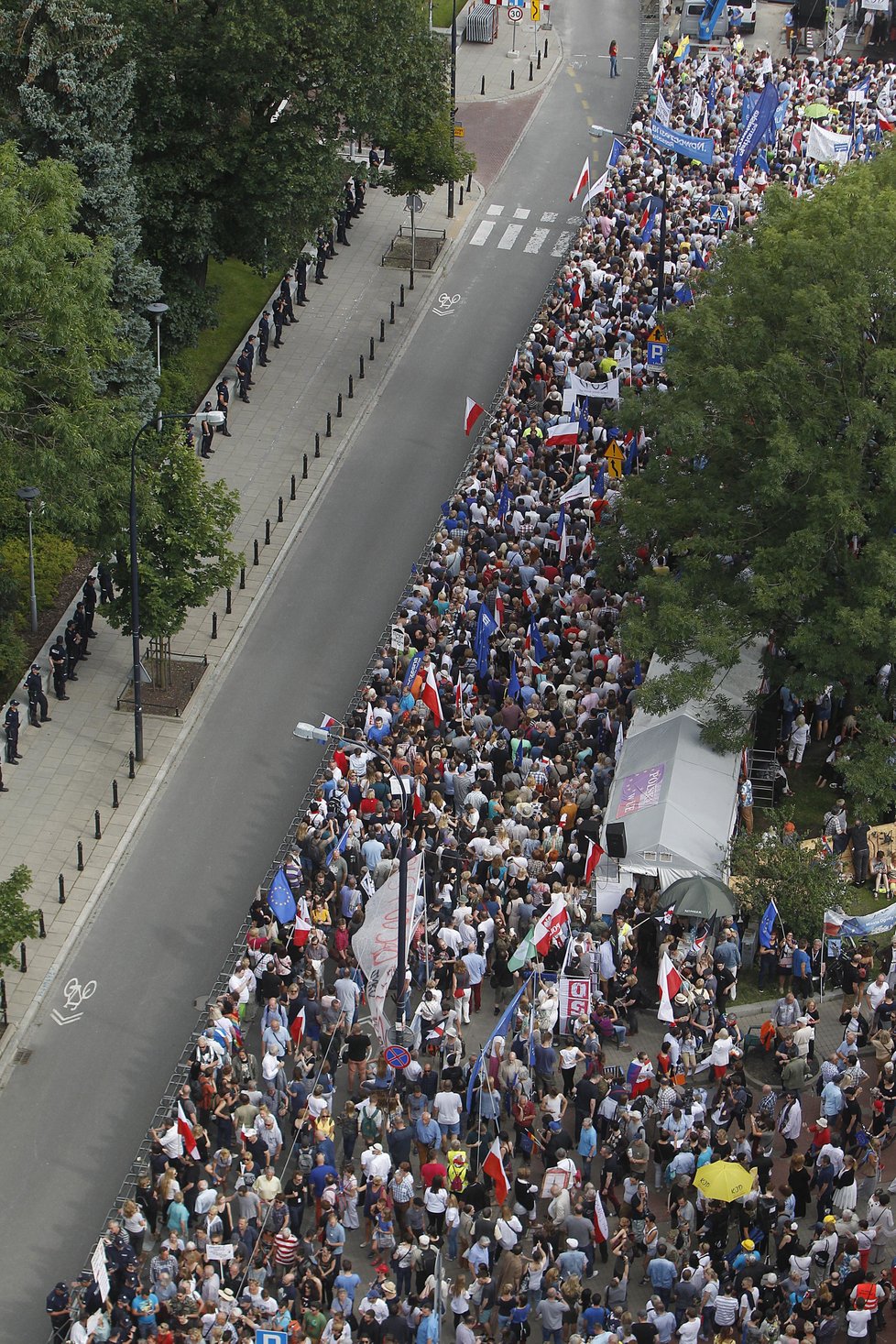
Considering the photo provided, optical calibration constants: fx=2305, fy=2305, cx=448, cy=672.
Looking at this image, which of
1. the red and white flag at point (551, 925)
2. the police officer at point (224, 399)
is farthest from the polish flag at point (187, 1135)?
the police officer at point (224, 399)

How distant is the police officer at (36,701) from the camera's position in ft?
144

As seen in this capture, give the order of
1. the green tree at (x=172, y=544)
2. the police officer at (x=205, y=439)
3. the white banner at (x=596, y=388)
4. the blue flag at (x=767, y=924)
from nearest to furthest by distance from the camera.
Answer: the blue flag at (x=767, y=924) < the green tree at (x=172, y=544) < the white banner at (x=596, y=388) < the police officer at (x=205, y=439)

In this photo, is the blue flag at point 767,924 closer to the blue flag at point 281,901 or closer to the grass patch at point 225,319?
the blue flag at point 281,901

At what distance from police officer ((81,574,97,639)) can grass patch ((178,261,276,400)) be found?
8.40 m

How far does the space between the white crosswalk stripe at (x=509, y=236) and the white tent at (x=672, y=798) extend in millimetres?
24837

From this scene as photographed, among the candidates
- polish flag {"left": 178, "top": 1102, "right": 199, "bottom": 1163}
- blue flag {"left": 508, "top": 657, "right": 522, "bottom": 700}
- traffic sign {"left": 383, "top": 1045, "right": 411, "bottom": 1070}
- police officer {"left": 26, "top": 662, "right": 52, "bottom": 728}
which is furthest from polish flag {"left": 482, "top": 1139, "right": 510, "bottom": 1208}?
police officer {"left": 26, "top": 662, "right": 52, "bottom": 728}

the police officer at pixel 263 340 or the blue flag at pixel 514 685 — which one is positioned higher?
the police officer at pixel 263 340

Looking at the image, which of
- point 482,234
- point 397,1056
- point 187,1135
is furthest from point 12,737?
point 482,234

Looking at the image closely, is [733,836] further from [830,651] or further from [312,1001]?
[312,1001]

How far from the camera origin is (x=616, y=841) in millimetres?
38250

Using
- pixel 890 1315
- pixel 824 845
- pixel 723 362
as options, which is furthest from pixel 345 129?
pixel 890 1315

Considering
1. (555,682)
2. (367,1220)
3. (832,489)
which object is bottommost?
(367,1220)

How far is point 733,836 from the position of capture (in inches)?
1556

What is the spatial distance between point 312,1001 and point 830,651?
11.3m
